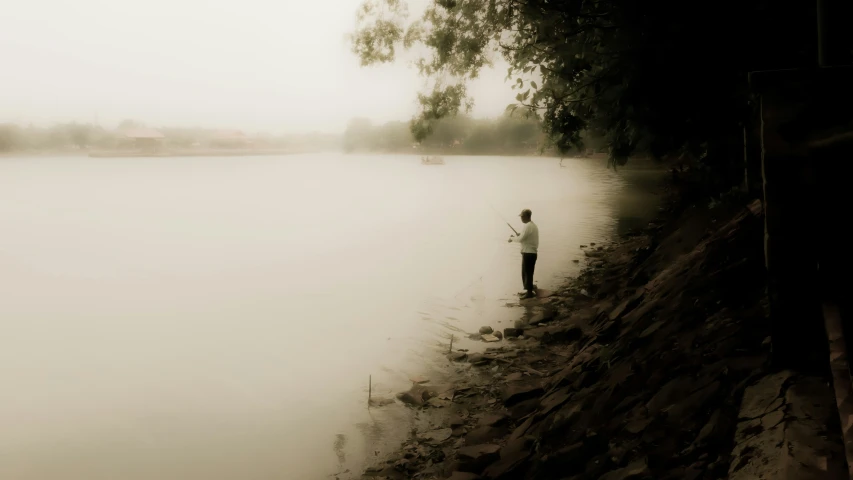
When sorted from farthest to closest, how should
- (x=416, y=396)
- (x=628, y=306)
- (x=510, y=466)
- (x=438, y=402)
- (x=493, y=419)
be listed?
1. (x=416, y=396)
2. (x=438, y=402)
3. (x=628, y=306)
4. (x=493, y=419)
5. (x=510, y=466)

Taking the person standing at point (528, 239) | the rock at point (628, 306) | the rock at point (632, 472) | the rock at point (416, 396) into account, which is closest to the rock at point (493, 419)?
the rock at point (416, 396)

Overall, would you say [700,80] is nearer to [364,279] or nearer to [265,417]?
[265,417]

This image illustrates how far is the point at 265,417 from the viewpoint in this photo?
9.48 meters

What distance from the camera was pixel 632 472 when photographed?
10.5 feet

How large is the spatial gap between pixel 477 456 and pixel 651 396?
201cm

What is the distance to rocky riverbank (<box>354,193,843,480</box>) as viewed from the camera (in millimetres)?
2678

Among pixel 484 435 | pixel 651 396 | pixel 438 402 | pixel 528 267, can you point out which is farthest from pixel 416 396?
pixel 528 267

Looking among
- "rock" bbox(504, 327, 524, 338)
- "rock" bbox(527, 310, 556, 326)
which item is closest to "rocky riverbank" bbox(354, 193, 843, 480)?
"rock" bbox(504, 327, 524, 338)

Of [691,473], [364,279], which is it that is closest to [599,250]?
[364,279]

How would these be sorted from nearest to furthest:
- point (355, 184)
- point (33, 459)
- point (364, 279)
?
point (33, 459) < point (364, 279) < point (355, 184)

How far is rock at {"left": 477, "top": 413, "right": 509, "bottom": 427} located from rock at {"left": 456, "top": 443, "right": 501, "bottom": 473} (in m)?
0.70

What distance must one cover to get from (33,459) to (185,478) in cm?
335

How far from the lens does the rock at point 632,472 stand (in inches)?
123

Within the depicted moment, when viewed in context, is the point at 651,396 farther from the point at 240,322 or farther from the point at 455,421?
the point at 240,322
